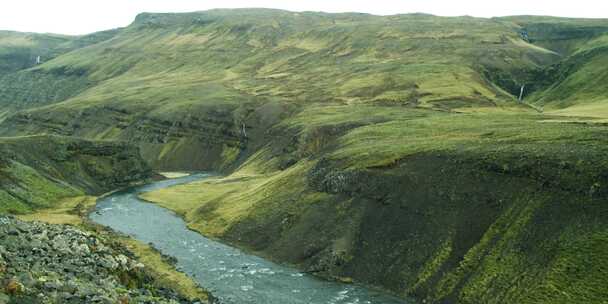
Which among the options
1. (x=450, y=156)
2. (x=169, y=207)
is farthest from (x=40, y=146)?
(x=450, y=156)

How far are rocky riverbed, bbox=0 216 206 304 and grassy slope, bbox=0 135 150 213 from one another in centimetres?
6405

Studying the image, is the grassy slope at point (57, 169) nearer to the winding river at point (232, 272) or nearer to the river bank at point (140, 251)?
the river bank at point (140, 251)

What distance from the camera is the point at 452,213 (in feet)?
271

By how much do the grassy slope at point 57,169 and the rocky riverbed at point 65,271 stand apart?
210ft

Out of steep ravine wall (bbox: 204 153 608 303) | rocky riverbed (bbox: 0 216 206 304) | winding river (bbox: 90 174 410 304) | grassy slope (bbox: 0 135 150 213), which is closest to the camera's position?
rocky riverbed (bbox: 0 216 206 304)

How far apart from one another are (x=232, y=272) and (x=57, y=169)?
104 m

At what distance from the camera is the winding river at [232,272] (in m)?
73.4

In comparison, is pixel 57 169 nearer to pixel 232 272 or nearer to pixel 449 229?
pixel 232 272

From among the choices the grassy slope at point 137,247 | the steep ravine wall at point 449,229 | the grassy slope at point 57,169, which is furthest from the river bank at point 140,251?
the steep ravine wall at point 449,229

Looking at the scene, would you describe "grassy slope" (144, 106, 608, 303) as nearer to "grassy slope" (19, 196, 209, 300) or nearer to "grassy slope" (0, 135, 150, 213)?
"grassy slope" (19, 196, 209, 300)

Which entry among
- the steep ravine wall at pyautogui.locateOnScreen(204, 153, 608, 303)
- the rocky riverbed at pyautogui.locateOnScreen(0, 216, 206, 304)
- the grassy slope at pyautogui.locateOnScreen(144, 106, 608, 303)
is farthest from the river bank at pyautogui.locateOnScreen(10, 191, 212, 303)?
the steep ravine wall at pyautogui.locateOnScreen(204, 153, 608, 303)

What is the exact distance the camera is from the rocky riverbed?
43062mm

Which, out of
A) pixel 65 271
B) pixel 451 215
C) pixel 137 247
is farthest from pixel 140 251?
pixel 451 215

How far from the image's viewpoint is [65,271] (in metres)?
54.7
